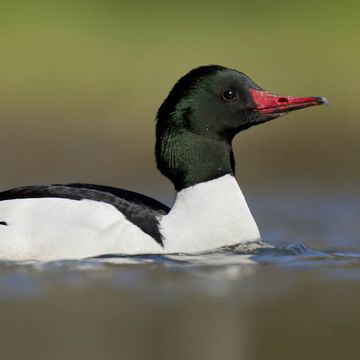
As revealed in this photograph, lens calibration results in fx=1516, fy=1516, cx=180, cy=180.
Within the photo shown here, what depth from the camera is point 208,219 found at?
11070 mm

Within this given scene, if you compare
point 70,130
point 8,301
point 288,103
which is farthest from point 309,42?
point 8,301

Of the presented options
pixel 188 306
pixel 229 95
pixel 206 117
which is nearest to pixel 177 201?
pixel 206 117

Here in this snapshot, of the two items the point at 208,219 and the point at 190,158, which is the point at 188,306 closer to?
the point at 208,219

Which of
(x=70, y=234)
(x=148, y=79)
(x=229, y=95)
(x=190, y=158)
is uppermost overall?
(x=148, y=79)

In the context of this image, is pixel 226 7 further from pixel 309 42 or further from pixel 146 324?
pixel 146 324

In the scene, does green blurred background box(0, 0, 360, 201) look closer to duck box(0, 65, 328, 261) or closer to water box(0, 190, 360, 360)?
duck box(0, 65, 328, 261)

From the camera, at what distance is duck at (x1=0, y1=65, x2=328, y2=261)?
34.9 ft

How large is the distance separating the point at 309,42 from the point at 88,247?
13.1m

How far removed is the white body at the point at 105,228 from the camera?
10609 millimetres

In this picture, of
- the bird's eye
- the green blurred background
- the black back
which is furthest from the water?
the green blurred background

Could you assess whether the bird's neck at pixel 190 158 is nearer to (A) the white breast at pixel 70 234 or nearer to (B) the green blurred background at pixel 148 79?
(A) the white breast at pixel 70 234

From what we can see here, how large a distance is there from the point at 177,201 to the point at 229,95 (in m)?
0.91

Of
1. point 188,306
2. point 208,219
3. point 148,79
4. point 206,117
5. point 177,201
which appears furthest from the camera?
point 148,79

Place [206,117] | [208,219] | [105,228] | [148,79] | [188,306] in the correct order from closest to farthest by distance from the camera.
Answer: [188,306], [105,228], [208,219], [206,117], [148,79]
